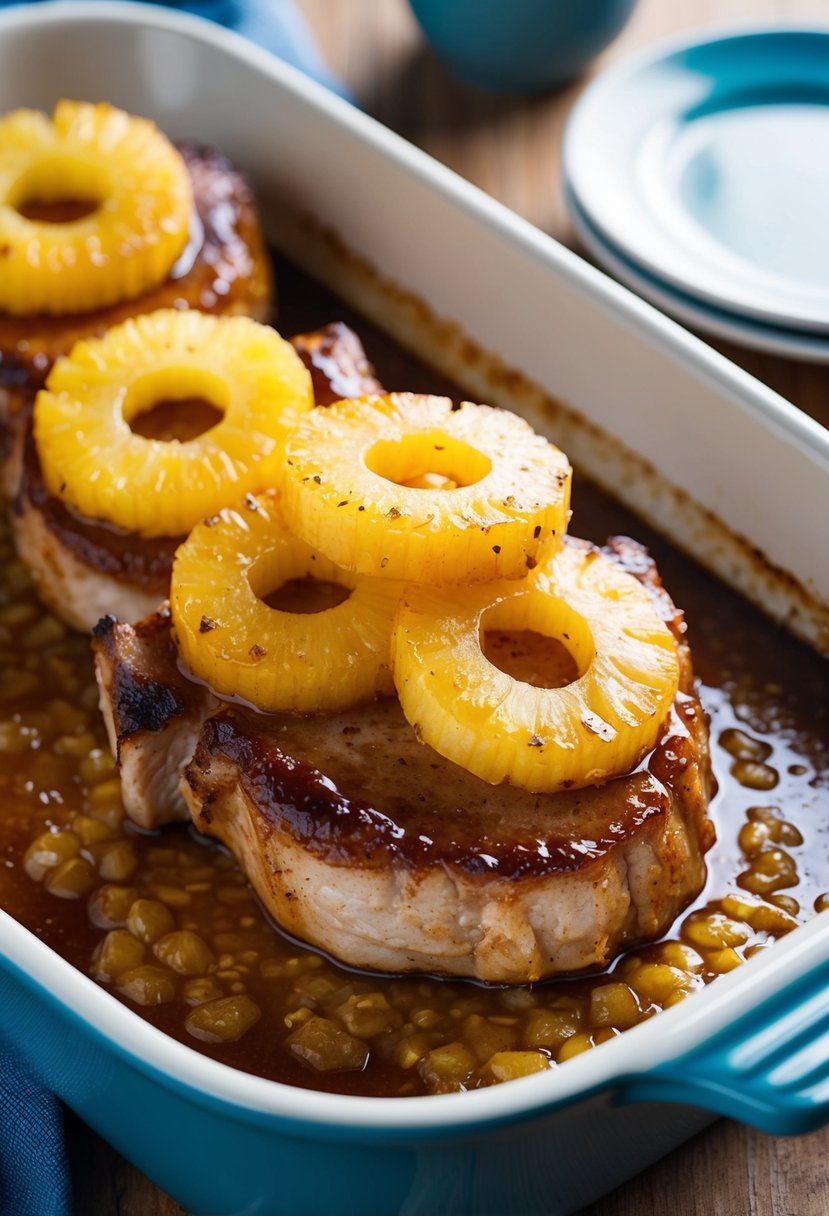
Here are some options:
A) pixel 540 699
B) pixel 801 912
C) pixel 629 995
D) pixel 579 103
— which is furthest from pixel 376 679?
pixel 579 103

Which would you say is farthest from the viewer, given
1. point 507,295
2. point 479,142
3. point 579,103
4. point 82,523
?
point 479,142

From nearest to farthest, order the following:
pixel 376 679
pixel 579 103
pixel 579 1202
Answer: pixel 579 1202 → pixel 376 679 → pixel 579 103

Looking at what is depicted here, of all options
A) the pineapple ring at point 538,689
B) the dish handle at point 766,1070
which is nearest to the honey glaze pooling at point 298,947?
the pineapple ring at point 538,689

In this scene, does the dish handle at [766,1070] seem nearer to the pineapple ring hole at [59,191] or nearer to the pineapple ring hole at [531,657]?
the pineapple ring hole at [531,657]

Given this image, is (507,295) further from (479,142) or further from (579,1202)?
(579,1202)

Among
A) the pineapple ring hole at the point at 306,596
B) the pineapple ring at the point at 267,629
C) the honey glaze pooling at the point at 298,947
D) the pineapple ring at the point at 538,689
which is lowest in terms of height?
the honey glaze pooling at the point at 298,947

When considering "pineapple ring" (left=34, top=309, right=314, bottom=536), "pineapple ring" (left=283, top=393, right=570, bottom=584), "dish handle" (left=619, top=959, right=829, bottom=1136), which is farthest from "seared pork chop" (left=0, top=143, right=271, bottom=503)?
"dish handle" (left=619, top=959, right=829, bottom=1136)

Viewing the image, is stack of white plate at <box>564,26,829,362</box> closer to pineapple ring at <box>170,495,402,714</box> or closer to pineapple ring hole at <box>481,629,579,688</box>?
pineapple ring hole at <box>481,629,579,688</box>
